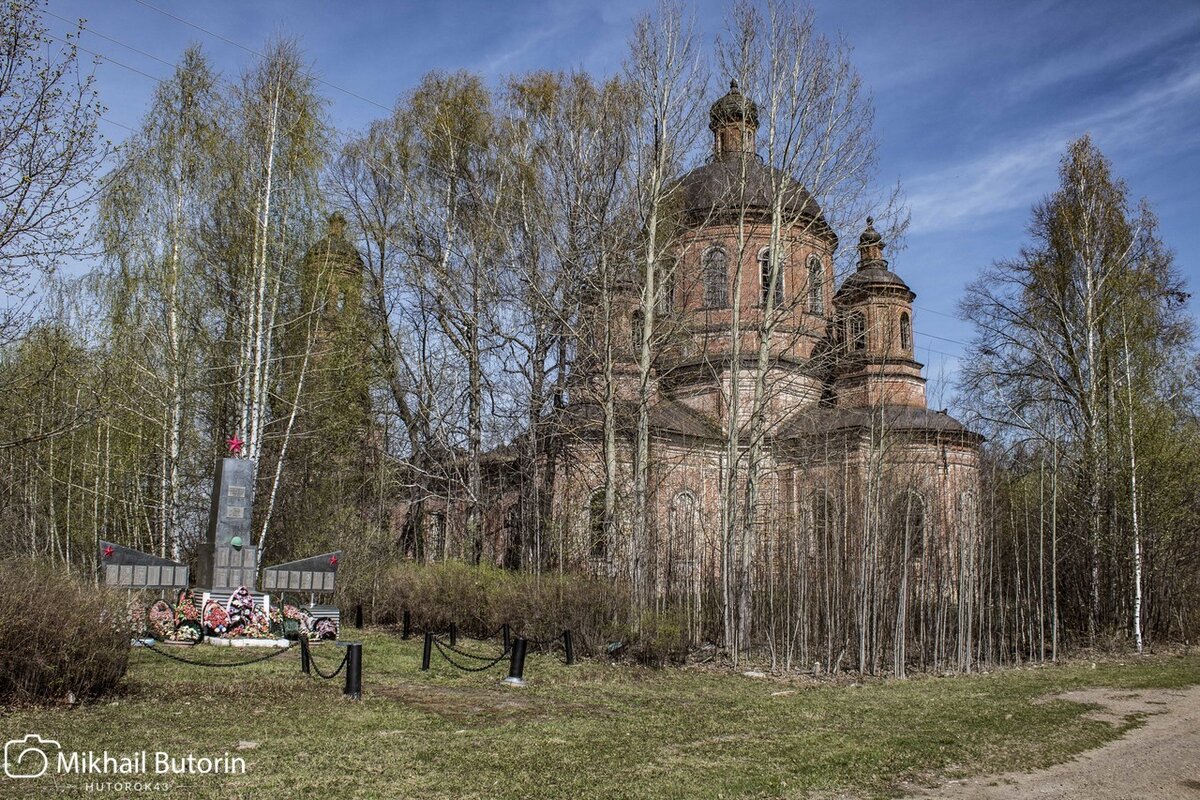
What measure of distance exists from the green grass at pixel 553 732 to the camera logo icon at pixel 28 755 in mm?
148

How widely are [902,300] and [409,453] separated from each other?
53.8 feet

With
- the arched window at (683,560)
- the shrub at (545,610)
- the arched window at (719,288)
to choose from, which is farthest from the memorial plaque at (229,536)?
the arched window at (719,288)

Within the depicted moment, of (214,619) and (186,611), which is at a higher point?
(186,611)

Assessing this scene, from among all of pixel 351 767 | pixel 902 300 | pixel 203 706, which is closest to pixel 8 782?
pixel 351 767

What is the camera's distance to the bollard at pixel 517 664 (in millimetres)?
10555

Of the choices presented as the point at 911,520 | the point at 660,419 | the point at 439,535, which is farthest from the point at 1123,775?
the point at 439,535

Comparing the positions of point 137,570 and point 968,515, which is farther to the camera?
point 968,515

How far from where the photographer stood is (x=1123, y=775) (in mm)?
6770

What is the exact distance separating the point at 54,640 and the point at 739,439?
15933mm

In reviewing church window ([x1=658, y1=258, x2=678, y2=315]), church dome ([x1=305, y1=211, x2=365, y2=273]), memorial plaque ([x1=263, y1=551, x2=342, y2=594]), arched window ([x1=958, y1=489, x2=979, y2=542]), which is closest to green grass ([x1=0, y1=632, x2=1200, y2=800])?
arched window ([x1=958, y1=489, x2=979, y2=542])

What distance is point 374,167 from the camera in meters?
24.0

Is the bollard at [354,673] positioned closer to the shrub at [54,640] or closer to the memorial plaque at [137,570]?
the shrub at [54,640]

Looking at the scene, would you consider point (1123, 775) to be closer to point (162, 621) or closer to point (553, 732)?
point (553, 732)

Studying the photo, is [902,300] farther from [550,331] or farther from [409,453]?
[409,453]
